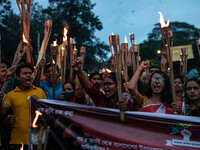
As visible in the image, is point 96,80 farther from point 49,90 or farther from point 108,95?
point 108,95

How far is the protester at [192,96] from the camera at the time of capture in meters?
3.09

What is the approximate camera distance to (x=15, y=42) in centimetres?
3128

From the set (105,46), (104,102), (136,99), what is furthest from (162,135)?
(105,46)

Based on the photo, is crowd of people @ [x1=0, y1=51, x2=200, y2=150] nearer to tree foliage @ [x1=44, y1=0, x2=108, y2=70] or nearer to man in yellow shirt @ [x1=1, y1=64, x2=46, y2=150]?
man in yellow shirt @ [x1=1, y1=64, x2=46, y2=150]

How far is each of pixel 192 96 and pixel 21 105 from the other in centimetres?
241

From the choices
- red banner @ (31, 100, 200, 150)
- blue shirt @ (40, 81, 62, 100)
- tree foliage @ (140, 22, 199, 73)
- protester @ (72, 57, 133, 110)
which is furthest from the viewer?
tree foliage @ (140, 22, 199, 73)

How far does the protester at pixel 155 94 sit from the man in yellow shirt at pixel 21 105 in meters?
1.46

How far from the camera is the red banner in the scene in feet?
8.39

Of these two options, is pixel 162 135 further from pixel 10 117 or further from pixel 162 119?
pixel 10 117

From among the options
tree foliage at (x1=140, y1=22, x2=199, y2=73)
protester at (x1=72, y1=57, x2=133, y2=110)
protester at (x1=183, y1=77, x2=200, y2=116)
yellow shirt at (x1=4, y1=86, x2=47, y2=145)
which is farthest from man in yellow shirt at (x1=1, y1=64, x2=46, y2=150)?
tree foliage at (x1=140, y1=22, x2=199, y2=73)

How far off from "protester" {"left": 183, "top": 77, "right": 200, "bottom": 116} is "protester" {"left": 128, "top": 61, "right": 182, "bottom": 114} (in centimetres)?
26

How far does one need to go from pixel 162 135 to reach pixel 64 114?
1354 millimetres

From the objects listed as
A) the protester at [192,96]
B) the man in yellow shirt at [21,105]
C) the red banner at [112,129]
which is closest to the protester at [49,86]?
the man in yellow shirt at [21,105]

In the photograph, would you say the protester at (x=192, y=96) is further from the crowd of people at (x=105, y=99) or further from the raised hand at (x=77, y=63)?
the raised hand at (x=77, y=63)
